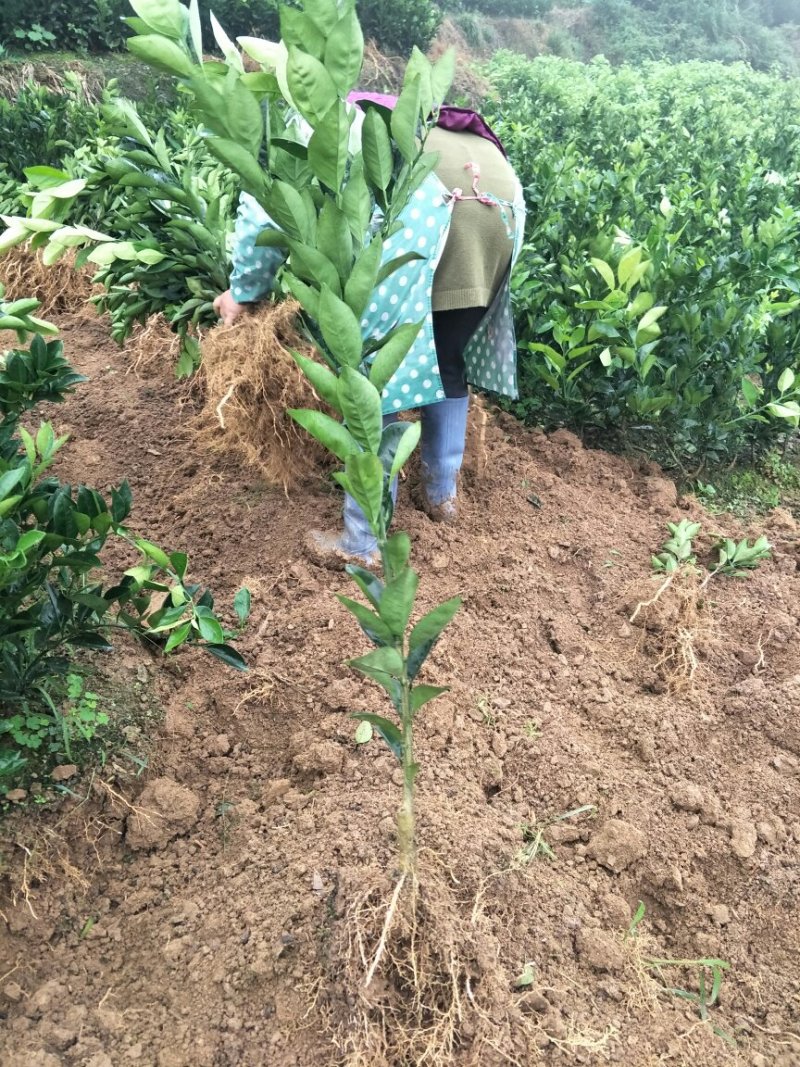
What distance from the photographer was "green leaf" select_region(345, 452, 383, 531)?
1107mm

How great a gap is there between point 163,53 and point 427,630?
898 millimetres

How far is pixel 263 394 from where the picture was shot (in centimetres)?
270

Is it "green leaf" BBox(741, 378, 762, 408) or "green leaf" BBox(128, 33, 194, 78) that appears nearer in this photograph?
"green leaf" BBox(128, 33, 194, 78)

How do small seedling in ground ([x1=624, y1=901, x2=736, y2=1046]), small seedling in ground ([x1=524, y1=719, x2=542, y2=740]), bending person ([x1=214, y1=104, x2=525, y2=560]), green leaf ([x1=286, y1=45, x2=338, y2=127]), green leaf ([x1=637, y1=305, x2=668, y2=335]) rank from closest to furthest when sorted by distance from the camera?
1. green leaf ([x1=286, y1=45, x2=338, y2=127])
2. small seedling in ground ([x1=624, y1=901, x2=736, y2=1046])
3. small seedling in ground ([x1=524, y1=719, x2=542, y2=740])
4. bending person ([x1=214, y1=104, x2=525, y2=560])
5. green leaf ([x1=637, y1=305, x2=668, y2=335])

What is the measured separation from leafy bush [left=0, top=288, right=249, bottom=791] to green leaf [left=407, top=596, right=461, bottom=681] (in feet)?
2.09

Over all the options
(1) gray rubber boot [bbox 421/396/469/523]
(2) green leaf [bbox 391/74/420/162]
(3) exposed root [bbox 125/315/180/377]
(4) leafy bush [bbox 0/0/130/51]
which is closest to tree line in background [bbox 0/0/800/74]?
(4) leafy bush [bbox 0/0/130/51]

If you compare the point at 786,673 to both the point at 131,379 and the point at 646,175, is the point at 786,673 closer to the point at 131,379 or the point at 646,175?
the point at 131,379

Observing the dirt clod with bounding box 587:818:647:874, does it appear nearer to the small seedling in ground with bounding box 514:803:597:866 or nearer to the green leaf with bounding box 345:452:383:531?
the small seedling in ground with bounding box 514:803:597:866

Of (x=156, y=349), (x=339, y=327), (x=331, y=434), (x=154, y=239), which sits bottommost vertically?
(x=156, y=349)

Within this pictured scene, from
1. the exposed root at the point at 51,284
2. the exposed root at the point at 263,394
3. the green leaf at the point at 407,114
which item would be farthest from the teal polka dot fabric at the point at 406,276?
the exposed root at the point at 51,284

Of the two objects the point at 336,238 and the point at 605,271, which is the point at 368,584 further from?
the point at 605,271

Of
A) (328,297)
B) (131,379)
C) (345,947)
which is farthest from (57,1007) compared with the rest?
(131,379)

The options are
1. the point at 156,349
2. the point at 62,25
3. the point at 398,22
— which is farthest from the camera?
the point at 398,22

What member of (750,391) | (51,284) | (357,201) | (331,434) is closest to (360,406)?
(331,434)
